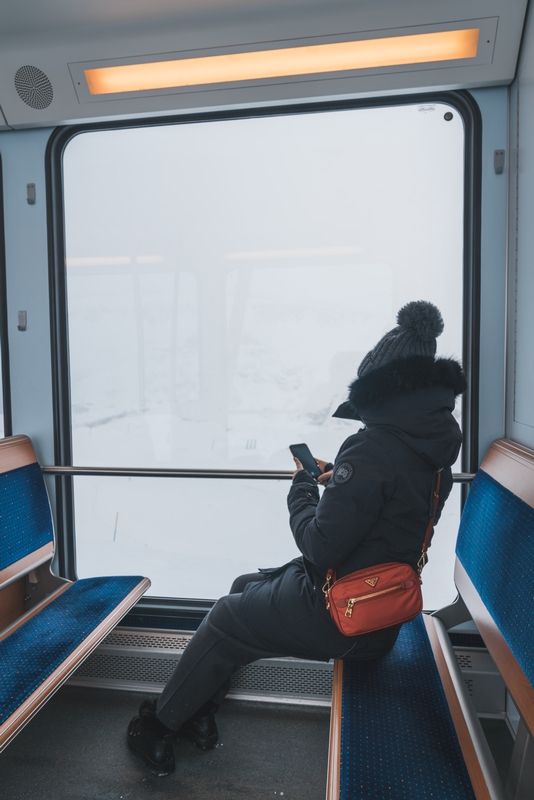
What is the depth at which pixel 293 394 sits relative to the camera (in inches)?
101

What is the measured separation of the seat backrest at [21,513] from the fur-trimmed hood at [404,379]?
5.48ft

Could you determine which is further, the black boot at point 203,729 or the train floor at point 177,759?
the black boot at point 203,729

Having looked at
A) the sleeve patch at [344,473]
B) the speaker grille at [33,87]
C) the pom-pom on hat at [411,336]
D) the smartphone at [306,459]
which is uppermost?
the speaker grille at [33,87]

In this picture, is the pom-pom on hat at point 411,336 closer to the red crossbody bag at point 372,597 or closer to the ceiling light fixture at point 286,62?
the red crossbody bag at point 372,597

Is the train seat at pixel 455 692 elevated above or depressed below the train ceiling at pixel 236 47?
below

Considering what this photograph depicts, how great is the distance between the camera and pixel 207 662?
6.38ft

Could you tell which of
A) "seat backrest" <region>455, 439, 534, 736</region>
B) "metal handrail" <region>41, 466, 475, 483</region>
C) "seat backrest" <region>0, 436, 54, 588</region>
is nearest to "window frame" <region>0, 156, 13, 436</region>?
"seat backrest" <region>0, 436, 54, 588</region>

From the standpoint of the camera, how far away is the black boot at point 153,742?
2.01 metres

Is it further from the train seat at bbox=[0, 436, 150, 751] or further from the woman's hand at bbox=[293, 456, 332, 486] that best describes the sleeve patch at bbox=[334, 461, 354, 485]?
the train seat at bbox=[0, 436, 150, 751]

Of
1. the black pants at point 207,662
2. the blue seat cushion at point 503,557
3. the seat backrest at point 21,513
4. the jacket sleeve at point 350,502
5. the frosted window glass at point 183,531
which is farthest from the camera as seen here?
the frosted window glass at point 183,531

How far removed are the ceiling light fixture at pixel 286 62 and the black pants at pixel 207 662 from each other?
2.29m

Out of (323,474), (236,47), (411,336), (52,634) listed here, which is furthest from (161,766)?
(236,47)

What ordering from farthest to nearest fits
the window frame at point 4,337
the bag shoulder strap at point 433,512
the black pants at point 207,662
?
the window frame at point 4,337 → the black pants at point 207,662 → the bag shoulder strap at point 433,512

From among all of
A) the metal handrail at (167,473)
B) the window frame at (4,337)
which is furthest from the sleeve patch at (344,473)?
the window frame at (4,337)
